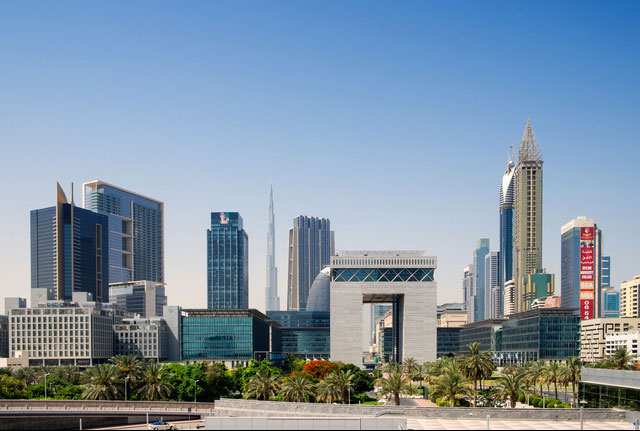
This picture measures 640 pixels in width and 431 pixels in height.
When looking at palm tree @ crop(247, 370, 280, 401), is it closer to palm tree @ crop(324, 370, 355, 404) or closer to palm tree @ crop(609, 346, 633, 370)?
palm tree @ crop(324, 370, 355, 404)

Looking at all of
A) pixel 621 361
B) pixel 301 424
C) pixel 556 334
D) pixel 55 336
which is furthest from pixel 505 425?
pixel 55 336

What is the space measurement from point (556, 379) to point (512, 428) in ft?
117

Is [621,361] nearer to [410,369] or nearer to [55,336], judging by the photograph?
[410,369]

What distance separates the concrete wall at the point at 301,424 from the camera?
4594 cm

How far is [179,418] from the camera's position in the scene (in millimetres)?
90875

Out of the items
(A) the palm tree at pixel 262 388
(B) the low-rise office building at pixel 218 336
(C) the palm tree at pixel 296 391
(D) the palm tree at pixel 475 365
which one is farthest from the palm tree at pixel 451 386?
(B) the low-rise office building at pixel 218 336

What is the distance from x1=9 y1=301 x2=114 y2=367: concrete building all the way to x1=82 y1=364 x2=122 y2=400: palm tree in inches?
3755

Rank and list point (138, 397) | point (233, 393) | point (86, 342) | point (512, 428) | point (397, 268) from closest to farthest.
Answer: point (512, 428) → point (138, 397) → point (233, 393) → point (397, 268) → point (86, 342)

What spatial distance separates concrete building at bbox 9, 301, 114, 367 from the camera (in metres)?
185

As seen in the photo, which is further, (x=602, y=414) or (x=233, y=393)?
(x=233, y=393)

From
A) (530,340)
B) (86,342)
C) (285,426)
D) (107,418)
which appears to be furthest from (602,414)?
(86,342)

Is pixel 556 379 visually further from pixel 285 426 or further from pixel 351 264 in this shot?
pixel 351 264

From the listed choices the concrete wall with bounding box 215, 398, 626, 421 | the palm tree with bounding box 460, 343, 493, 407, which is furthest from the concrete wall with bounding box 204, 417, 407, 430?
the palm tree with bounding box 460, 343, 493, 407

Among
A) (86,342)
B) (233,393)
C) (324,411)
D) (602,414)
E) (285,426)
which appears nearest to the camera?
(285,426)
